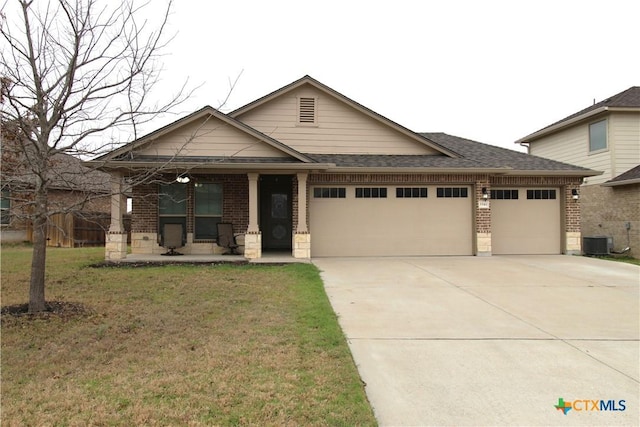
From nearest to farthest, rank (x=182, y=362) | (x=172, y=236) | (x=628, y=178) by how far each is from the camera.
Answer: (x=182, y=362), (x=172, y=236), (x=628, y=178)

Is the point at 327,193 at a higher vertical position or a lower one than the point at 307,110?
lower

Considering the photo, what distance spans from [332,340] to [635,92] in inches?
718

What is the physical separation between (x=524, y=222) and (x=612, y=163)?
4.72m

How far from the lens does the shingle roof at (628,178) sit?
1359 centimetres

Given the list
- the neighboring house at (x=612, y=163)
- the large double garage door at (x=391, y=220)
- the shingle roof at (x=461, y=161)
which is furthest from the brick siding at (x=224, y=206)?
the neighboring house at (x=612, y=163)

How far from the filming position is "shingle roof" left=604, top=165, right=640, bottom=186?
535 inches

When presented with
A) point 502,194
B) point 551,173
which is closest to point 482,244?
point 502,194

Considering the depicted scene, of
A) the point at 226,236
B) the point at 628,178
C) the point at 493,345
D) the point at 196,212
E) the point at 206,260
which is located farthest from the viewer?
the point at 628,178

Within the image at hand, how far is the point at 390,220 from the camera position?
509 inches

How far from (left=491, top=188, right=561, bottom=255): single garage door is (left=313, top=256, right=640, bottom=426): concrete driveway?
167 inches

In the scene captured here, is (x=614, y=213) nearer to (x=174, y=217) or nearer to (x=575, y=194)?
(x=575, y=194)

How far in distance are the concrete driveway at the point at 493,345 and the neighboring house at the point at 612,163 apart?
6.23m

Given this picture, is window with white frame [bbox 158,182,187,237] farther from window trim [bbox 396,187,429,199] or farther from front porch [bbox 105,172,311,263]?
window trim [bbox 396,187,429,199]

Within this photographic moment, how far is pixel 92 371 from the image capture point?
3.88m
